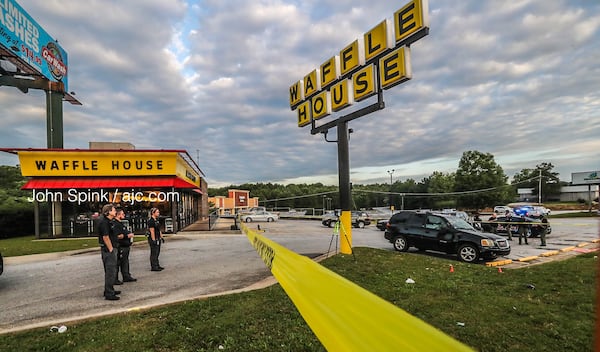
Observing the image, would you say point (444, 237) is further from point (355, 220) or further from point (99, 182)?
point (99, 182)

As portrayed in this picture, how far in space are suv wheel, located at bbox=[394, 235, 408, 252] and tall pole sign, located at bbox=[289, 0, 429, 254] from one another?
11.2 feet

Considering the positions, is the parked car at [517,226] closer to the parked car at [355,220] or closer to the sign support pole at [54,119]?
the parked car at [355,220]

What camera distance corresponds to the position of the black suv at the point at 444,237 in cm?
1012

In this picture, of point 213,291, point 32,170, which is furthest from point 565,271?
point 32,170

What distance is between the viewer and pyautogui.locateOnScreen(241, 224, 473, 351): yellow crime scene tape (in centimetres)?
120

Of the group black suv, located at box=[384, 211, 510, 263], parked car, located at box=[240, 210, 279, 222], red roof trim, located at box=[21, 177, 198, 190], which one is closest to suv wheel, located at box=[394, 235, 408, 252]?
black suv, located at box=[384, 211, 510, 263]

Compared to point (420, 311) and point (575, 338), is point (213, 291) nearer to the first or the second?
point (420, 311)

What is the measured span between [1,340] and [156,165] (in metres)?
17.0

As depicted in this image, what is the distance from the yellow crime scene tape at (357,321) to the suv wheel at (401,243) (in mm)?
10400

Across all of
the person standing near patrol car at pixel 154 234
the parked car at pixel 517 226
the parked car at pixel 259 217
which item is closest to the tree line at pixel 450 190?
the parked car at pixel 259 217

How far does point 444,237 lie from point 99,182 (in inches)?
768

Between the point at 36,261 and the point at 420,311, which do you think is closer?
the point at 420,311

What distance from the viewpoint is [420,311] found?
5.02 meters

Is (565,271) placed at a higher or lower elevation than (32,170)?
lower
